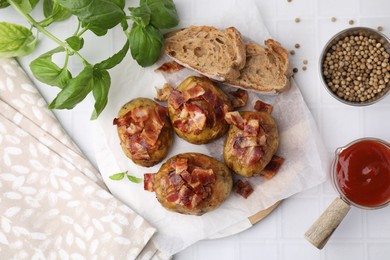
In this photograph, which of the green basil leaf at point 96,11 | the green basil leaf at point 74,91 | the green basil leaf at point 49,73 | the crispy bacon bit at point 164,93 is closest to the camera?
the green basil leaf at point 96,11

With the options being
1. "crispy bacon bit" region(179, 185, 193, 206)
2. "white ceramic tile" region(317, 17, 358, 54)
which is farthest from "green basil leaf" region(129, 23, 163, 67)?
"white ceramic tile" region(317, 17, 358, 54)

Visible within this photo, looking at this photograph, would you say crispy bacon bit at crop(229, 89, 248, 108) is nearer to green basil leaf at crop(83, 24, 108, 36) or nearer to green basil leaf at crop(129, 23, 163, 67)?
green basil leaf at crop(129, 23, 163, 67)

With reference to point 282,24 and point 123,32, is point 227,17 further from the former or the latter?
point 123,32

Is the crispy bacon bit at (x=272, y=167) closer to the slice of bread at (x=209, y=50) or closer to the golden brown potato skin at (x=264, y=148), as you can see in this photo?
the golden brown potato skin at (x=264, y=148)

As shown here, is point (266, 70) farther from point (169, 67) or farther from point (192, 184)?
point (192, 184)

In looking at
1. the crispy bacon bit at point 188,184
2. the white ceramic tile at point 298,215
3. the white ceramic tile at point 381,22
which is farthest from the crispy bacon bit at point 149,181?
the white ceramic tile at point 381,22

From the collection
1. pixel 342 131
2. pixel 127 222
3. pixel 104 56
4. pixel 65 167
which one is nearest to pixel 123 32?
pixel 104 56
